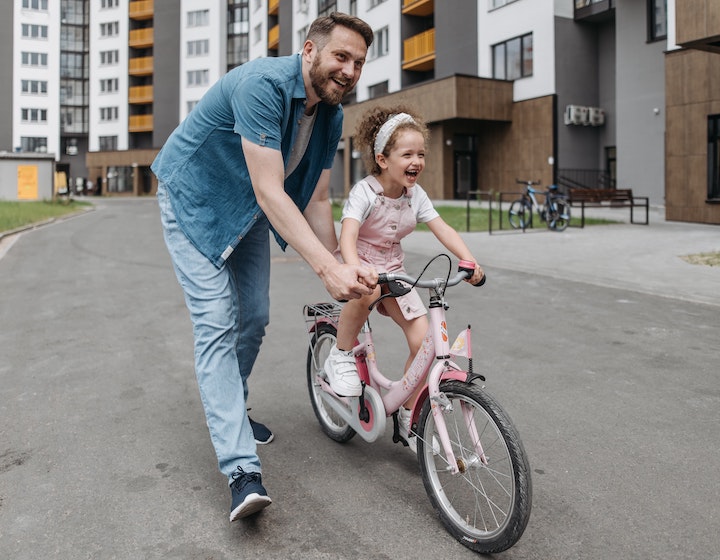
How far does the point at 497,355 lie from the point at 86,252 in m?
10.6

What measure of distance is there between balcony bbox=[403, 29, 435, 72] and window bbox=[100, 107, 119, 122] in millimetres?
43021

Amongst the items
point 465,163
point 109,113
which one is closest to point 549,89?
point 465,163

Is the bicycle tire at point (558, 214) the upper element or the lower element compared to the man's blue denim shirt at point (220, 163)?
upper

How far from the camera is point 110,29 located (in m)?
70.7

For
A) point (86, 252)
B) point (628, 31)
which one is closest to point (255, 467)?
point (86, 252)

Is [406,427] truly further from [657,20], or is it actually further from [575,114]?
[575,114]

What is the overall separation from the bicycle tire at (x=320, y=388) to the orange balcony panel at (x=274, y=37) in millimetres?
53787

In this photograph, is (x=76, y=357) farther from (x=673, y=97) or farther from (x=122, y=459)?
(x=673, y=97)

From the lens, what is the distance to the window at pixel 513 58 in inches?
1177

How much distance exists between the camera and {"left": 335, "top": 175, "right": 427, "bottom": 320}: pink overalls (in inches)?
126

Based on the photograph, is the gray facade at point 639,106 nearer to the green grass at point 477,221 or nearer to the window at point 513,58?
the window at point 513,58

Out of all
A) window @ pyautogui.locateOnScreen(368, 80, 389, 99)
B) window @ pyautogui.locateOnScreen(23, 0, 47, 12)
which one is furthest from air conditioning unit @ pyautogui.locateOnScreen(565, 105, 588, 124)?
window @ pyautogui.locateOnScreen(23, 0, 47, 12)

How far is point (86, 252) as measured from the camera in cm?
1381

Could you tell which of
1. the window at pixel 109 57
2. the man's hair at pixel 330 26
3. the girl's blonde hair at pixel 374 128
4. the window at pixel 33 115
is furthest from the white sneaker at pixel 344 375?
the window at pixel 33 115
